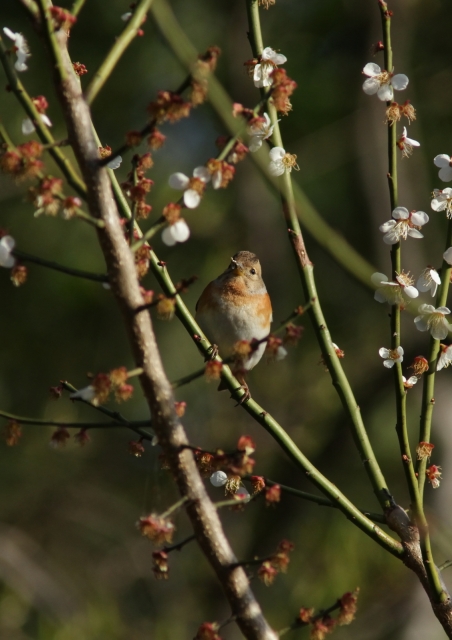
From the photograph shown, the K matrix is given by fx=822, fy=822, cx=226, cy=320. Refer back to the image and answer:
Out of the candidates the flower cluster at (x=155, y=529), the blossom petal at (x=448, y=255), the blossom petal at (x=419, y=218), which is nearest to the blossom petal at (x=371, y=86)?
the blossom petal at (x=419, y=218)

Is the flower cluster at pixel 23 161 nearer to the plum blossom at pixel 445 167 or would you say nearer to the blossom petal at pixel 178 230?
the blossom petal at pixel 178 230

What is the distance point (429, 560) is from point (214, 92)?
103cm

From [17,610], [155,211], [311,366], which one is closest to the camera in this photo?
[17,610]

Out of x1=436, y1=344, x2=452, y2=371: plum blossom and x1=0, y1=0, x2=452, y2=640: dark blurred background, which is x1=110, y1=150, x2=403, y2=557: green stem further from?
x1=0, y1=0, x2=452, y2=640: dark blurred background

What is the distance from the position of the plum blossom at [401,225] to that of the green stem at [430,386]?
8cm

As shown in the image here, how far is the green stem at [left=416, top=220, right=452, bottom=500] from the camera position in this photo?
1.83 metres

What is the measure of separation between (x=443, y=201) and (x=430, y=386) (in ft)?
1.48

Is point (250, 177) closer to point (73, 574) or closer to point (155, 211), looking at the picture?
point (155, 211)

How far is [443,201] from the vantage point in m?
1.97

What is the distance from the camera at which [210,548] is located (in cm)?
139

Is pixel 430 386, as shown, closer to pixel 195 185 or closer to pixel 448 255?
pixel 448 255

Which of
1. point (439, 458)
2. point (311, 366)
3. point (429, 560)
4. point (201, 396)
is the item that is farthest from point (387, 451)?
point (429, 560)

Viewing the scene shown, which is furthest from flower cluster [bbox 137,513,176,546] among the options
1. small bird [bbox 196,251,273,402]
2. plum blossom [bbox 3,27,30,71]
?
small bird [bbox 196,251,273,402]

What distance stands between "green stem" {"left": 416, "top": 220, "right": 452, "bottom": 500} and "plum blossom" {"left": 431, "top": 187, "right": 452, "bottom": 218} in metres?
0.05
